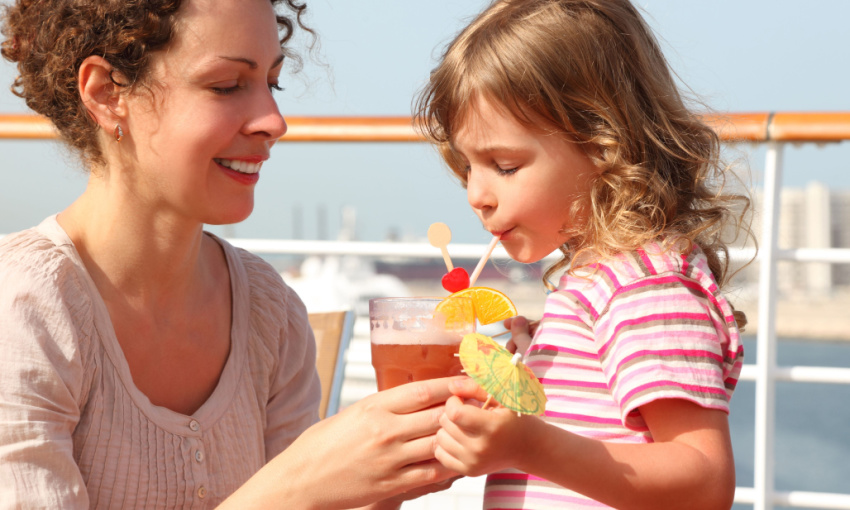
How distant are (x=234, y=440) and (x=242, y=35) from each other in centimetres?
77

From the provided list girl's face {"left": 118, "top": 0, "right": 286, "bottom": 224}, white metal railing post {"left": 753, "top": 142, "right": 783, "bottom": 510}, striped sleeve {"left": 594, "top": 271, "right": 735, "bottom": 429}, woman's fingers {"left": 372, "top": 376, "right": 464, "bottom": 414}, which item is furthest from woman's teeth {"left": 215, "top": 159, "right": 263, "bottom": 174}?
white metal railing post {"left": 753, "top": 142, "right": 783, "bottom": 510}

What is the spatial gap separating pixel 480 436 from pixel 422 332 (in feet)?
0.73

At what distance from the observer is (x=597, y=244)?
143cm

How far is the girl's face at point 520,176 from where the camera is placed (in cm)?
146

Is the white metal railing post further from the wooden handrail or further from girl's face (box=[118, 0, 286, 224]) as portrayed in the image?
girl's face (box=[118, 0, 286, 224])

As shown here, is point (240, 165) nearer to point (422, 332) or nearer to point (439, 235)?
point (439, 235)

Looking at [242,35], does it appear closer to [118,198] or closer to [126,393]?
[118,198]

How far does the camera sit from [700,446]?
119 centimetres

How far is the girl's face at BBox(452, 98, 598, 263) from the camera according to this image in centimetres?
146

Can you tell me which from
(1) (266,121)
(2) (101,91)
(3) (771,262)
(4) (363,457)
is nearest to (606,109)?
(1) (266,121)

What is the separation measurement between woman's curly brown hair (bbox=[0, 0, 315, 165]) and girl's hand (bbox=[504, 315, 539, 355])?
80cm

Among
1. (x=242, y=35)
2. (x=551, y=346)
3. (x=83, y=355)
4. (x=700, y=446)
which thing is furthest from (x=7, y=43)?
(x=700, y=446)

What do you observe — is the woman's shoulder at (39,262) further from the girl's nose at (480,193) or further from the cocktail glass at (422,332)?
the girl's nose at (480,193)

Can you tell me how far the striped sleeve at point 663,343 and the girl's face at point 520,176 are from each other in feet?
0.84
